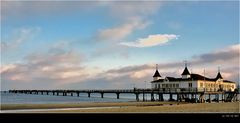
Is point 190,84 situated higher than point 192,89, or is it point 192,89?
point 190,84
